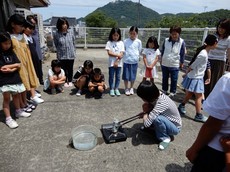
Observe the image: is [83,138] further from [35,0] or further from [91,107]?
[35,0]

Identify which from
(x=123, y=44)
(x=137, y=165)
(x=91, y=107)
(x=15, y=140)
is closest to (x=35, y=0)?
(x=123, y=44)

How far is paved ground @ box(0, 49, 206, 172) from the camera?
7.62ft

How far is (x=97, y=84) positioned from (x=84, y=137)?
1.78 metres

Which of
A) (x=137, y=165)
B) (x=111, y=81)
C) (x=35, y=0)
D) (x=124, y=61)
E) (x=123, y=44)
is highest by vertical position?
(x=35, y=0)

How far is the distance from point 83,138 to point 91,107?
1278 millimetres

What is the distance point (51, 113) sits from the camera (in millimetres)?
3635

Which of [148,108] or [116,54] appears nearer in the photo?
[148,108]

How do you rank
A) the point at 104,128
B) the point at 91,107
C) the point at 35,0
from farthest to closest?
1. the point at 35,0
2. the point at 91,107
3. the point at 104,128

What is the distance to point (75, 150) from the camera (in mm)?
2592

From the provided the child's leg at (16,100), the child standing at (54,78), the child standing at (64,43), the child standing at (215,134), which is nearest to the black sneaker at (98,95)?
the child standing at (54,78)

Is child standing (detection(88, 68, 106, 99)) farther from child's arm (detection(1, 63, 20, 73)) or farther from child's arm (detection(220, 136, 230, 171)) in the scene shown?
child's arm (detection(220, 136, 230, 171))

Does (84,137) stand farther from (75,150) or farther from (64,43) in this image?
(64,43)

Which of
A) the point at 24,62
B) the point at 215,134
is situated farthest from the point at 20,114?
the point at 215,134

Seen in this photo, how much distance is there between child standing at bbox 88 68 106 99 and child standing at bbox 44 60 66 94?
742mm
